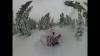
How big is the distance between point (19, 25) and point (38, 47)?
261 millimetres

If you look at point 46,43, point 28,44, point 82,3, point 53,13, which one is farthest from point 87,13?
point 28,44

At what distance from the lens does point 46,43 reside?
74.9 inches

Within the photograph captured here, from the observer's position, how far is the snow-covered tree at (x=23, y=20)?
6.22ft

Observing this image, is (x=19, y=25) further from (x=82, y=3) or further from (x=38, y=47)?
(x=82, y=3)

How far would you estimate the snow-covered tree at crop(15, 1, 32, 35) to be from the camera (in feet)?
6.22

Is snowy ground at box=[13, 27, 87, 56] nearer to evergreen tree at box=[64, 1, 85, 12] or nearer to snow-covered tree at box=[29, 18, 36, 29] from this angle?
snow-covered tree at box=[29, 18, 36, 29]

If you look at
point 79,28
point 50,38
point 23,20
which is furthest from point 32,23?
point 79,28

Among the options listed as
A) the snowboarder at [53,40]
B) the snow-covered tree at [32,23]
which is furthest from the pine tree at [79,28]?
the snow-covered tree at [32,23]

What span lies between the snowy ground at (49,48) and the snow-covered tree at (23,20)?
0.21 ft

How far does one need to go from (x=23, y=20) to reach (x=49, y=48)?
0.34m

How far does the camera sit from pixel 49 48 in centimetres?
191

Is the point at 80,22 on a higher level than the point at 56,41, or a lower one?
higher

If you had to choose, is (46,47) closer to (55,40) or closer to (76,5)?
(55,40)

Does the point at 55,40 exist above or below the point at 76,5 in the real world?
below
